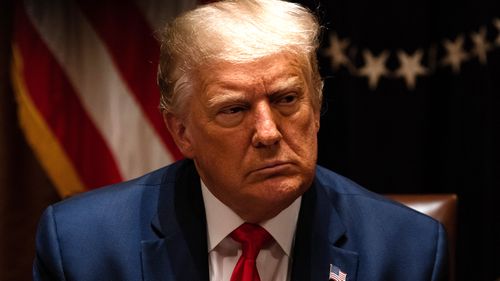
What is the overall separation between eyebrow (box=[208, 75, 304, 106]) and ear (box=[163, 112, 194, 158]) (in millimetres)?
231

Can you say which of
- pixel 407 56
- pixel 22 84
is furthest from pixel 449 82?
pixel 22 84

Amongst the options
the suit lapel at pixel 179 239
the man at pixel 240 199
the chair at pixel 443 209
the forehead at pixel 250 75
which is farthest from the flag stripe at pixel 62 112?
the forehead at pixel 250 75

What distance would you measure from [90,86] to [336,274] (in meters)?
1.83

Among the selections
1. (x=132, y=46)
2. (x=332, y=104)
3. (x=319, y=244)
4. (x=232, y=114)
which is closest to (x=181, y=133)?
(x=232, y=114)

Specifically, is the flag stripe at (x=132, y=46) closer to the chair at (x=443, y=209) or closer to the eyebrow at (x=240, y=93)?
the chair at (x=443, y=209)

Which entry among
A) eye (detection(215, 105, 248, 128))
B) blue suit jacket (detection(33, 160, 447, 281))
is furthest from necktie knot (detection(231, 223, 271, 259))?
eye (detection(215, 105, 248, 128))

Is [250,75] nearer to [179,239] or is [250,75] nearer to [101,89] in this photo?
[179,239]

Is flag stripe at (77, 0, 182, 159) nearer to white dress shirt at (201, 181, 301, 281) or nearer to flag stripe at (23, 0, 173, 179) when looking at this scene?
flag stripe at (23, 0, 173, 179)

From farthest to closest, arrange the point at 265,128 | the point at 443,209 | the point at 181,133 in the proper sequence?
1. the point at 443,209
2. the point at 181,133
3. the point at 265,128

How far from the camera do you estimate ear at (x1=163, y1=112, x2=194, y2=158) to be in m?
2.46

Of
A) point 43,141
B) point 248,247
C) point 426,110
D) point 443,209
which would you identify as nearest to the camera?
point 248,247

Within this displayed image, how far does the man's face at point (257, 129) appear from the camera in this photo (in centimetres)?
222

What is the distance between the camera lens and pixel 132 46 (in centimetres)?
379

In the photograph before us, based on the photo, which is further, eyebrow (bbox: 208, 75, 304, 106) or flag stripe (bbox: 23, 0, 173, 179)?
flag stripe (bbox: 23, 0, 173, 179)
